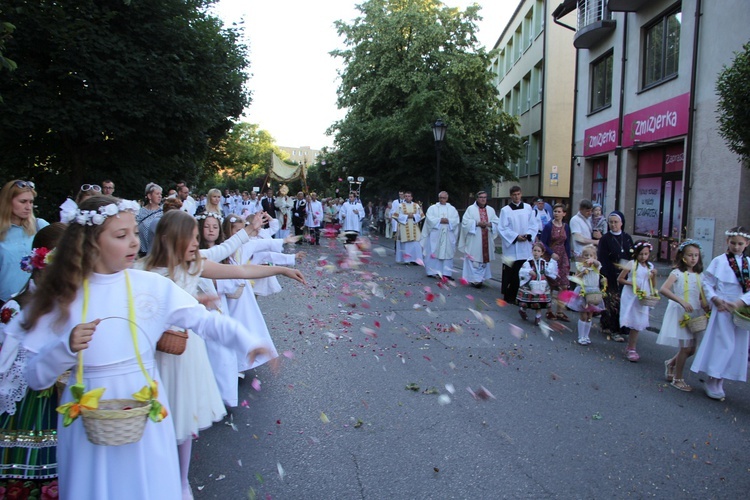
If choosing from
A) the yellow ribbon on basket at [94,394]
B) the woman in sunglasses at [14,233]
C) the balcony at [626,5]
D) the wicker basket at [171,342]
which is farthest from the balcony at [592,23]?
the yellow ribbon on basket at [94,394]

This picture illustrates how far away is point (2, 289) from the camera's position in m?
4.54

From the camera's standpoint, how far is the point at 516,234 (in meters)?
11.9

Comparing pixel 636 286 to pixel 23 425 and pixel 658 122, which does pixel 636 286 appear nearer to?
pixel 23 425

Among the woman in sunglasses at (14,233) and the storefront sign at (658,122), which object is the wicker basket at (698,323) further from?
the storefront sign at (658,122)

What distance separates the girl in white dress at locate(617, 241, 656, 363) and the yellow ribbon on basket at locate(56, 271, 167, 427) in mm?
6040

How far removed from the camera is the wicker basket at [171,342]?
9.54 ft

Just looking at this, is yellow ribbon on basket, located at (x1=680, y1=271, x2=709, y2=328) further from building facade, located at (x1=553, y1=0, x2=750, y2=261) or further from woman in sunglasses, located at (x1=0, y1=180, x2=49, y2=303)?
building facade, located at (x1=553, y1=0, x2=750, y2=261)

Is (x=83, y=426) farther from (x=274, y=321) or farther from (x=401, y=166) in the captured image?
(x=401, y=166)

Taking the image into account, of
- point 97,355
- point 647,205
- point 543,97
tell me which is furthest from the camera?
point 543,97

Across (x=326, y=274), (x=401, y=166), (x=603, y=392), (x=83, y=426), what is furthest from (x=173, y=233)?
(x=401, y=166)

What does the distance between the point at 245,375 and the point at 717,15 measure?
13999 millimetres

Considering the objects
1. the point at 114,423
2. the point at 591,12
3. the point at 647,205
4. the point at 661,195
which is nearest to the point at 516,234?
the point at 661,195

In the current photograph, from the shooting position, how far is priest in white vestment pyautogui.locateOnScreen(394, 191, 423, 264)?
52.9ft

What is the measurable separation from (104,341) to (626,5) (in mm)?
18977
